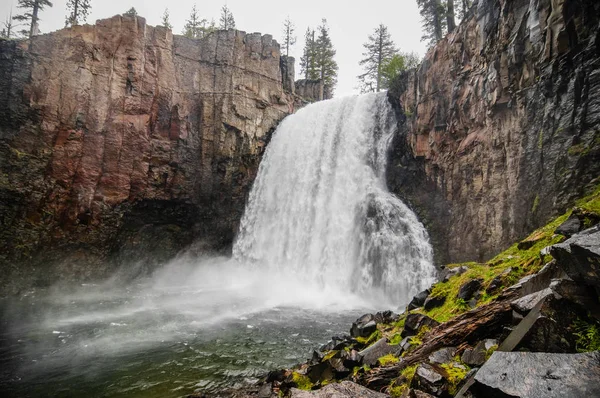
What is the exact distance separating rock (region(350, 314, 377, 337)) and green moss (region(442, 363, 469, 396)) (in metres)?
4.09

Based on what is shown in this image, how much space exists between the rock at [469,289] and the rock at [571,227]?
174cm

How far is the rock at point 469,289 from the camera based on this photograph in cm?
601

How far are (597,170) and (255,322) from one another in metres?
12.6

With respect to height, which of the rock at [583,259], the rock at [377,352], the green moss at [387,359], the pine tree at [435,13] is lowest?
the rock at [377,352]

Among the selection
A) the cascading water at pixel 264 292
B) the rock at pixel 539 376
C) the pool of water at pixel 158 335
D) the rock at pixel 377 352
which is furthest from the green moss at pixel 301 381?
the rock at pixel 539 376

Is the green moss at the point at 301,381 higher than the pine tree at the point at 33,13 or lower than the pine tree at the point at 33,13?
lower

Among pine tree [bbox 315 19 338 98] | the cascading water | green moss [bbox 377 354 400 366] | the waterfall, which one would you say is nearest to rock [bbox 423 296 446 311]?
green moss [bbox 377 354 400 366]

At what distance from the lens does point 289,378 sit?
21.7ft

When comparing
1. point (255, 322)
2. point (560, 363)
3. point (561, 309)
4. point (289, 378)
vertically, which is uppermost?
point (561, 309)

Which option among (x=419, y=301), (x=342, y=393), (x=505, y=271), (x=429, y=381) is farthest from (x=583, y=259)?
(x=419, y=301)

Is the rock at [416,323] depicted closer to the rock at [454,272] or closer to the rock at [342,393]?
the rock at [454,272]

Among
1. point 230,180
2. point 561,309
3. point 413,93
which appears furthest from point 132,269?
point 561,309

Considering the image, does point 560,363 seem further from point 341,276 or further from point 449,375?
point 341,276

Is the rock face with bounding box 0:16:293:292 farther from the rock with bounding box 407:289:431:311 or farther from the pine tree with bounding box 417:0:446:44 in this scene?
the rock with bounding box 407:289:431:311
